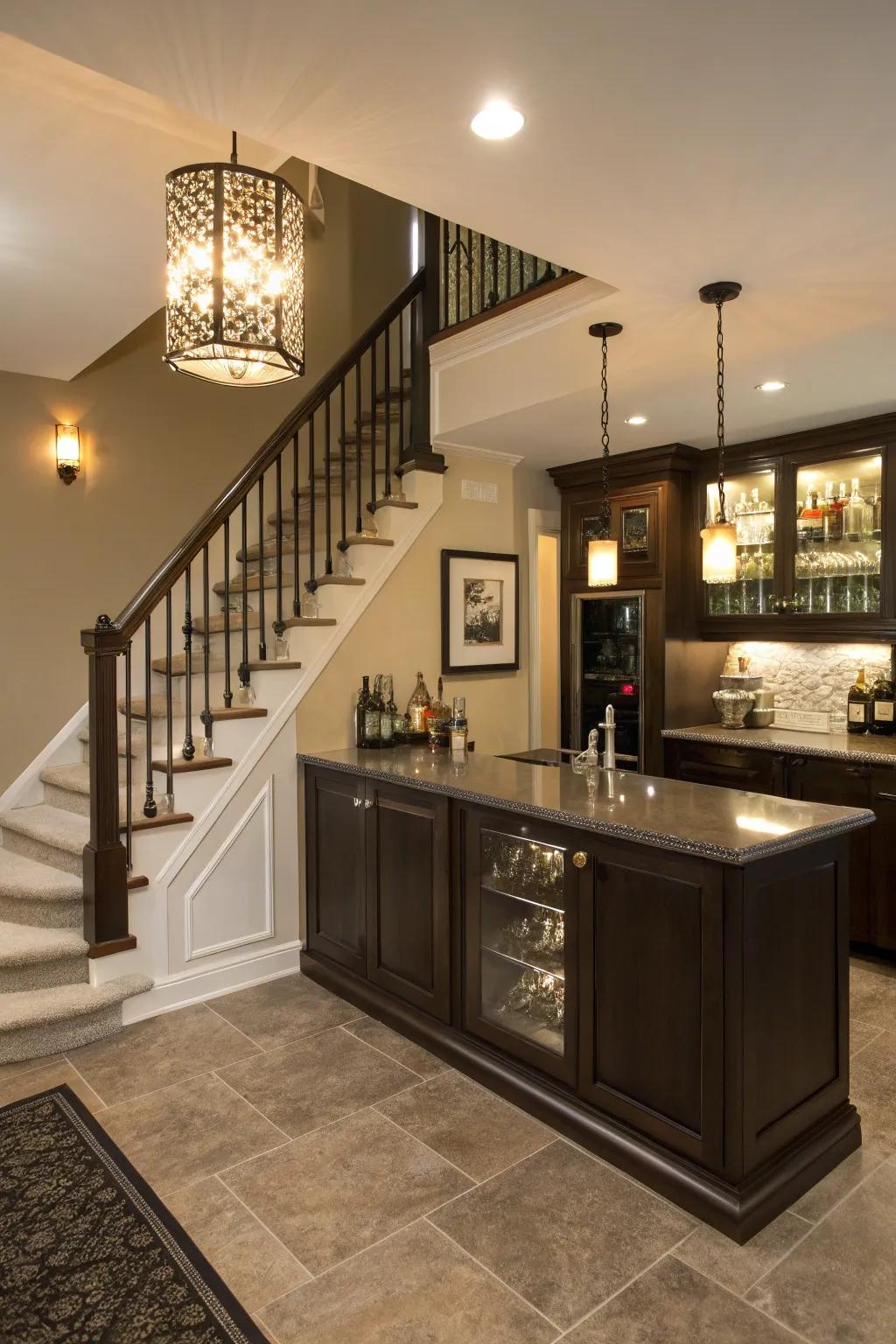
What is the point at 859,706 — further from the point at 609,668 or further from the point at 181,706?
the point at 181,706

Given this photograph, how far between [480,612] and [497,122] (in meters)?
2.99

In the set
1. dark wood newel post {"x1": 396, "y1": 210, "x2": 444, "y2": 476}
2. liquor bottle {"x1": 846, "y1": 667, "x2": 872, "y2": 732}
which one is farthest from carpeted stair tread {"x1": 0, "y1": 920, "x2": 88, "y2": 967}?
liquor bottle {"x1": 846, "y1": 667, "x2": 872, "y2": 732}

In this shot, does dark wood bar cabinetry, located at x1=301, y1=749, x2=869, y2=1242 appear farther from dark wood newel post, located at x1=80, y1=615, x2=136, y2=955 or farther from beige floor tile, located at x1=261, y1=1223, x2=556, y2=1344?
dark wood newel post, located at x1=80, y1=615, x2=136, y2=955

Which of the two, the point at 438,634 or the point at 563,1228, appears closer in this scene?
the point at 563,1228

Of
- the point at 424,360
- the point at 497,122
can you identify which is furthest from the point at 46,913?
the point at 497,122

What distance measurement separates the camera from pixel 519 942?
116 inches

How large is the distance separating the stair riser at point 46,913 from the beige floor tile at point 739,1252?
2.52m

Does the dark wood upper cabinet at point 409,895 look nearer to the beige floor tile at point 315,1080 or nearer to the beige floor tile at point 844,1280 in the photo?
the beige floor tile at point 315,1080

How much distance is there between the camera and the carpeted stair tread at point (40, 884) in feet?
11.2

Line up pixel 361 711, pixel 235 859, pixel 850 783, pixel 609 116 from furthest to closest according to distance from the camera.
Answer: pixel 361 711 → pixel 850 783 → pixel 235 859 → pixel 609 116

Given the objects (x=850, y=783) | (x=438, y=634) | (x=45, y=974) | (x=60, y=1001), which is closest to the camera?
(x=60, y=1001)

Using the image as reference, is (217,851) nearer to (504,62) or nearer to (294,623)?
(294,623)

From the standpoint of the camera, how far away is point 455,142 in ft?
6.66

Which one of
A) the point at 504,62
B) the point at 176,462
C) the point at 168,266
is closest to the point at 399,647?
the point at 176,462
